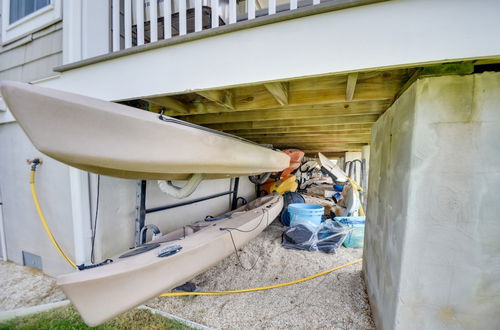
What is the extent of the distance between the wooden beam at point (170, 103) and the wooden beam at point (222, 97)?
392 mm

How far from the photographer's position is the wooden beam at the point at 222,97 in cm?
147

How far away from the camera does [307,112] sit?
2.05 meters

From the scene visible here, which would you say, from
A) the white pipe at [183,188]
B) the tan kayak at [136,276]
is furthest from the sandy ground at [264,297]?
the white pipe at [183,188]

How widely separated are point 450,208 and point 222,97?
1.57 meters

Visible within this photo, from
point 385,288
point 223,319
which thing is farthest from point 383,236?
point 223,319

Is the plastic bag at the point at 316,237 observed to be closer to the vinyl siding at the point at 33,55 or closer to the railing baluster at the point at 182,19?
the railing baluster at the point at 182,19

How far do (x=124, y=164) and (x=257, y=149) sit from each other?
4.81 feet

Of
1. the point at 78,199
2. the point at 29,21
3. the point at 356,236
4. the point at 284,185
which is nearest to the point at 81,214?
the point at 78,199

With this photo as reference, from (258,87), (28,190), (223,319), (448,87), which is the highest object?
(258,87)

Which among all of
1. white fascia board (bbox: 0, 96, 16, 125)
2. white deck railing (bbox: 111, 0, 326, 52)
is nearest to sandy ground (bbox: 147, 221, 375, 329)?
white deck railing (bbox: 111, 0, 326, 52)

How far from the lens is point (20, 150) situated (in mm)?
2227

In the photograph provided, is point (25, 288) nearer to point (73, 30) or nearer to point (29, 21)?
point (73, 30)

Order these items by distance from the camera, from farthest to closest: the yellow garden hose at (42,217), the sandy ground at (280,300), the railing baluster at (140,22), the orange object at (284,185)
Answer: the orange object at (284,185), the yellow garden hose at (42,217), the sandy ground at (280,300), the railing baluster at (140,22)

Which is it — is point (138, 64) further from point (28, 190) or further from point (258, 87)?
point (28, 190)
